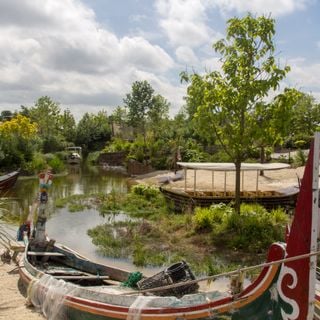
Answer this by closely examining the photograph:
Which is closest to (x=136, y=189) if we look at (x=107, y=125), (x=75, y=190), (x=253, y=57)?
(x=75, y=190)

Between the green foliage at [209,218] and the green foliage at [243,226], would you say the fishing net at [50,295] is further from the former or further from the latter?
the green foliage at [209,218]

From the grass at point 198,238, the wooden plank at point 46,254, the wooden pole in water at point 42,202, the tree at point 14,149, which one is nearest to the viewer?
the wooden plank at point 46,254

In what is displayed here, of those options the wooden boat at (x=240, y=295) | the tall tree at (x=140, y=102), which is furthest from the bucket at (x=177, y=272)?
the tall tree at (x=140, y=102)

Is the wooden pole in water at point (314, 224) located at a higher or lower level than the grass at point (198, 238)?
higher

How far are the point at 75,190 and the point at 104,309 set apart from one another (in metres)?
24.3

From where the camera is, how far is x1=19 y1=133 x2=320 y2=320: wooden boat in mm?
5176

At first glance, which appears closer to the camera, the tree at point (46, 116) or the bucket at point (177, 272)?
the bucket at point (177, 272)

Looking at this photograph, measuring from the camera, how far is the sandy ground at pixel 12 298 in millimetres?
8293

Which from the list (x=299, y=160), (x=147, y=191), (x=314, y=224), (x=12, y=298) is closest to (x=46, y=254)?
(x=12, y=298)

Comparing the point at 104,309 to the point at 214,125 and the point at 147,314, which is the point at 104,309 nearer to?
the point at 147,314

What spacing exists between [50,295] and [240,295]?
3.86 m

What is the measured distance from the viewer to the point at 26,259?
397 inches

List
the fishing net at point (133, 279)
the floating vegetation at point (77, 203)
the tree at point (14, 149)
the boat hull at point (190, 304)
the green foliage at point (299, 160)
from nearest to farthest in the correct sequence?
the boat hull at point (190, 304) < the fishing net at point (133, 279) < the floating vegetation at point (77, 203) < the green foliage at point (299, 160) < the tree at point (14, 149)

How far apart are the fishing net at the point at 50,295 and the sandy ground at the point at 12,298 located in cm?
20
